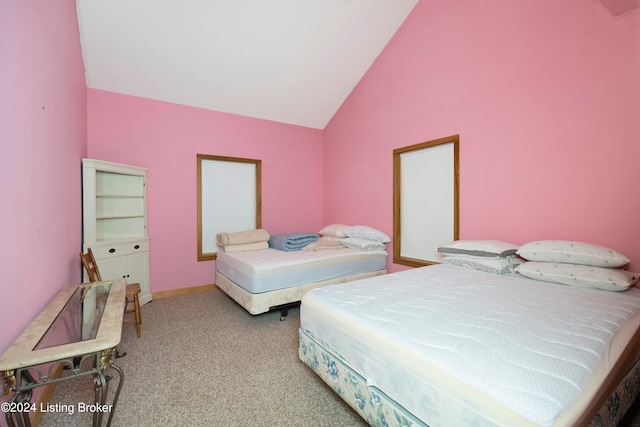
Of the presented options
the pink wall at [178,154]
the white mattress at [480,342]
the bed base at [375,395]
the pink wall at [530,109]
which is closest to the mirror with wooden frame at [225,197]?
the pink wall at [178,154]

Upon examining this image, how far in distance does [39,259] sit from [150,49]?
2.46m

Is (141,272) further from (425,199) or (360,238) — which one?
(425,199)

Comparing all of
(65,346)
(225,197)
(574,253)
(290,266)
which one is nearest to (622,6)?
(574,253)

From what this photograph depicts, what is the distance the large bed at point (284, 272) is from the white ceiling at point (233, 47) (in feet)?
7.29

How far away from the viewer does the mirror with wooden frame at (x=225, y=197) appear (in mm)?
3824

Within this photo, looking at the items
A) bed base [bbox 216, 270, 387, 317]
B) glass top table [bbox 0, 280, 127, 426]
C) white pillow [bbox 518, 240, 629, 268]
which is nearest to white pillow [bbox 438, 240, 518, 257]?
white pillow [bbox 518, 240, 629, 268]

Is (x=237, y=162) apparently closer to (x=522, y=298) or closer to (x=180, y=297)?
(x=180, y=297)

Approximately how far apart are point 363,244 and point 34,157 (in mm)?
2928

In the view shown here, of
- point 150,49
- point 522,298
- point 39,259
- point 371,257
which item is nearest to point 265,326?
point 371,257

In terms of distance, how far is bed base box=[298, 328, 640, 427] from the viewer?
1.09 metres

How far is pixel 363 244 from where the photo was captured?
132 inches

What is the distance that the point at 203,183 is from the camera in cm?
382

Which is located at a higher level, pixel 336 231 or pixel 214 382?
pixel 336 231

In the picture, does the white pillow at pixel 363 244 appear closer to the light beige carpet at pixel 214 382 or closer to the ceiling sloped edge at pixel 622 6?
the light beige carpet at pixel 214 382
